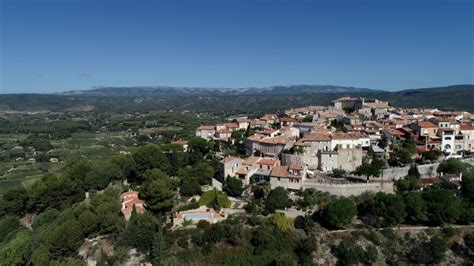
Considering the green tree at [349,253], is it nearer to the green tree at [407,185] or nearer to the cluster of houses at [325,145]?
the cluster of houses at [325,145]

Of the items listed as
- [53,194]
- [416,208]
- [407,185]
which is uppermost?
[407,185]

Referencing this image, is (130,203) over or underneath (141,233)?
over

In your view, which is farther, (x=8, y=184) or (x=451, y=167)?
(x=8, y=184)

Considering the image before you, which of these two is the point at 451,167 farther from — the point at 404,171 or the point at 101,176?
the point at 101,176

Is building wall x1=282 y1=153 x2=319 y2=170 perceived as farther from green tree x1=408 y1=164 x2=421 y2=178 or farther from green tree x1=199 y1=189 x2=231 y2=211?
green tree x1=408 y1=164 x2=421 y2=178

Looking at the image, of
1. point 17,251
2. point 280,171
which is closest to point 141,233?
point 17,251

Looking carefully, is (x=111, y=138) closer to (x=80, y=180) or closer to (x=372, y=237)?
(x=80, y=180)
